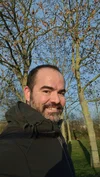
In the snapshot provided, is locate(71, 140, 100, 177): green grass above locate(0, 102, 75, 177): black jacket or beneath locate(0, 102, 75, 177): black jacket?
beneath

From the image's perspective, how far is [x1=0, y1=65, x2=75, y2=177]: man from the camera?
4.70 ft

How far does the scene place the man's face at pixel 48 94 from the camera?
5.90 feet

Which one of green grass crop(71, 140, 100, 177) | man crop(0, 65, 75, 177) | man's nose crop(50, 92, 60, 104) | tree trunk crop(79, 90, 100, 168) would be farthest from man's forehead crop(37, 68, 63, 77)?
tree trunk crop(79, 90, 100, 168)

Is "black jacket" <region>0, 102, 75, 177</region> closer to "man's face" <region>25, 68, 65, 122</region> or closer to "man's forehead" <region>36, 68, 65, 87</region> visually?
"man's face" <region>25, 68, 65, 122</region>

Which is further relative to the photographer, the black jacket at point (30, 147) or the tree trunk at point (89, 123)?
the tree trunk at point (89, 123)

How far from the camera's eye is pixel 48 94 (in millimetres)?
1820

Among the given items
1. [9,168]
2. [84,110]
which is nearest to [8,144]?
[9,168]

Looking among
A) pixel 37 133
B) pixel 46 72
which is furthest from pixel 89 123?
pixel 37 133

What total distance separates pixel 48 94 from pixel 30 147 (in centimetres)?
40

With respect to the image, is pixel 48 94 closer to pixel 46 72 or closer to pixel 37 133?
pixel 46 72

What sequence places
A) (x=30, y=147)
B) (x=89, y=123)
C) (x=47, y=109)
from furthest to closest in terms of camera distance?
Result: (x=89, y=123) < (x=47, y=109) < (x=30, y=147)

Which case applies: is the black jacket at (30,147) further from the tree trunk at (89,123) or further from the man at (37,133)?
the tree trunk at (89,123)

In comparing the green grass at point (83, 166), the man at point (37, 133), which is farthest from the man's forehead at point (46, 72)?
the green grass at point (83, 166)

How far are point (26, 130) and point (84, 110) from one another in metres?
12.9
